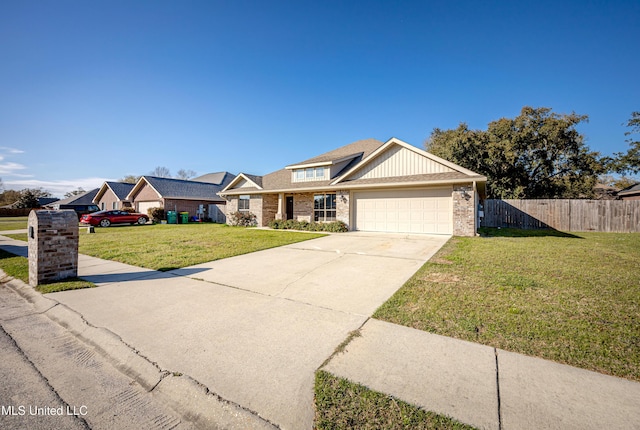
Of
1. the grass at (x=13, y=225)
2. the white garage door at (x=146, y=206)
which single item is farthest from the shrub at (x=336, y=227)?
the grass at (x=13, y=225)

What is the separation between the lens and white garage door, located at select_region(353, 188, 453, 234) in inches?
508

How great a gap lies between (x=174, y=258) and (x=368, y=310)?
21.6 ft

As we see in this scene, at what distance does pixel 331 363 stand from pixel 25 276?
25.3 feet

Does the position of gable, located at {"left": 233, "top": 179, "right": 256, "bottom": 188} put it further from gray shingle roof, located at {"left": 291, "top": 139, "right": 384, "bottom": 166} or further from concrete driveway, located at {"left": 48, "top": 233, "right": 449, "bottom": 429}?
concrete driveway, located at {"left": 48, "top": 233, "right": 449, "bottom": 429}

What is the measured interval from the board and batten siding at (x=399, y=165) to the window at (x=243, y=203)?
923cm

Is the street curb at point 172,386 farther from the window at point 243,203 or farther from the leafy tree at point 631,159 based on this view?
the leafy tree at point 631,159

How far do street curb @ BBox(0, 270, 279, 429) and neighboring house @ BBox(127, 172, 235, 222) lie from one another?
79.6ft

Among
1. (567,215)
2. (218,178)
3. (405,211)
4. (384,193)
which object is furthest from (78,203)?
(567,215)

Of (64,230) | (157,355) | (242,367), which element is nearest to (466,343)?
(242,367)

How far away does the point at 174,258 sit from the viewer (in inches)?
317

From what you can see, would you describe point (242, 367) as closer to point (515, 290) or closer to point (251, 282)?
point (251, 282)

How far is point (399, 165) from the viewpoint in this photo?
14.0m

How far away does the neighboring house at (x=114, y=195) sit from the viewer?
99.9 feet

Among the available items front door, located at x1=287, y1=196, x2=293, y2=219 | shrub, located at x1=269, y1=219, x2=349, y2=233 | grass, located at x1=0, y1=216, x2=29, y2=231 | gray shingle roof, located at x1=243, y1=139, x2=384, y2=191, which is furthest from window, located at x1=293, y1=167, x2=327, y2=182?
grass, located at x1=0, y1=216, x2=29, y2=231
